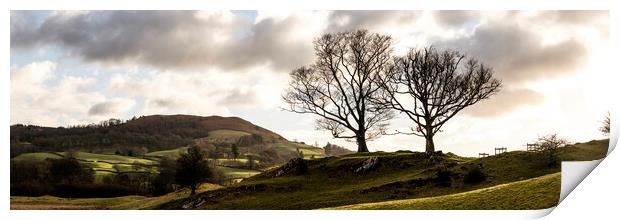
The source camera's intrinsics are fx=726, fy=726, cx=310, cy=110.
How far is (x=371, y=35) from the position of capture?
39438 millimetres

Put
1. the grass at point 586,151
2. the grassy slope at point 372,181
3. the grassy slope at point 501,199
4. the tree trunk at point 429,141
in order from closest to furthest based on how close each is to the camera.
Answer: the grassy slope at point 501,199 < the grass at point 586,151 < the grassy slope at point 372,181 < the tree trunk at point 429,141

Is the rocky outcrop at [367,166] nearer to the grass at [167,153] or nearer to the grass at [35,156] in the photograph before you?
the grass at [167,153]

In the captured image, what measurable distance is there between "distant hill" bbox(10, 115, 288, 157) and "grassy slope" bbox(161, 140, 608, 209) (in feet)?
9.11

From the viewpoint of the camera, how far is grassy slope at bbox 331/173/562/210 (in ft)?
98.3

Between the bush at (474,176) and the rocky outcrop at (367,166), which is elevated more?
the rocky outcrop at (367,166)

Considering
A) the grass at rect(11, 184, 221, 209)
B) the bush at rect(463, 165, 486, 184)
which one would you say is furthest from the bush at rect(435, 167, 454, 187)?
the grass at rect(11, 184, 221, 209)

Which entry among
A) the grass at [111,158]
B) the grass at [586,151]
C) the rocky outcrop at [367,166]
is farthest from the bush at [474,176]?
the grass at [111,158]

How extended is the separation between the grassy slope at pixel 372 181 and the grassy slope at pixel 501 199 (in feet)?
8.31

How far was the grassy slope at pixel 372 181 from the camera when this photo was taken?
1387 inches

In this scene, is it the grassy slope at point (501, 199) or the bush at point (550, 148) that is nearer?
the grassy slope at point (501, 199)

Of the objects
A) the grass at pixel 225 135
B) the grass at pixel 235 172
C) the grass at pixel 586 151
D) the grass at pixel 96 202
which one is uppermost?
the grass at pixel 225 135

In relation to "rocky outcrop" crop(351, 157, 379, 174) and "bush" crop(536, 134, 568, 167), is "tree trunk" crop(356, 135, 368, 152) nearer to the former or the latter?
"rocky outcrop" crop(351, 157, 379, 174)
